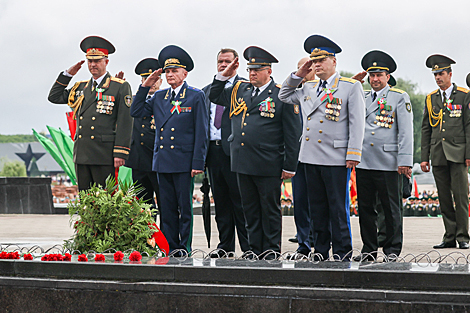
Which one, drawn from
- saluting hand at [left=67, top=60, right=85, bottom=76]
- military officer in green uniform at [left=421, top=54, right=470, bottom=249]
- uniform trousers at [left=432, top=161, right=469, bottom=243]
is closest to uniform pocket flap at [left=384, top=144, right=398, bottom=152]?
military officer in green uniform at [left=421, top=54, right=470, bottom=249]

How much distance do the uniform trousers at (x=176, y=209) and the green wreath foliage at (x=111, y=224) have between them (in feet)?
2.49

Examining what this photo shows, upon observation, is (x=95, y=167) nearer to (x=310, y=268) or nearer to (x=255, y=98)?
(x=255, y=98)

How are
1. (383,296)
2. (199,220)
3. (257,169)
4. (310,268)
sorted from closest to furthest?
(383,296), (310,268), (257,169), (199,220)

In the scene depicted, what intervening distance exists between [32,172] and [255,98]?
8070 centimetres

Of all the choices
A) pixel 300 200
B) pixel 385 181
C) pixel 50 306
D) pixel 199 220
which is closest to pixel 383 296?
pixel 50 306

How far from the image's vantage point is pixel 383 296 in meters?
3.26

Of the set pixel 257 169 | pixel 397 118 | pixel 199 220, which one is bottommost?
A: pixel 199 220

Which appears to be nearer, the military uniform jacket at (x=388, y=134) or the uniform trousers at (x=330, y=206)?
the uniform trousers at (x=330, y=206)

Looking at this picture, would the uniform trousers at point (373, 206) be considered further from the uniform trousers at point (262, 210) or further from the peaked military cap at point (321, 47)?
the peaked military cap at point (321, 47)

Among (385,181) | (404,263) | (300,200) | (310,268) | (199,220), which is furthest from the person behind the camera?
(199,220)

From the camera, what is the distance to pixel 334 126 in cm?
493

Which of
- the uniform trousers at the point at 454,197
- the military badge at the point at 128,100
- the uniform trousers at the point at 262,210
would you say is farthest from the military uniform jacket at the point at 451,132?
the military badge at the point at 128,100

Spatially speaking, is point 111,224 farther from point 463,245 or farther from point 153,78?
point 463,245

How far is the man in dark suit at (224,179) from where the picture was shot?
232 inches
